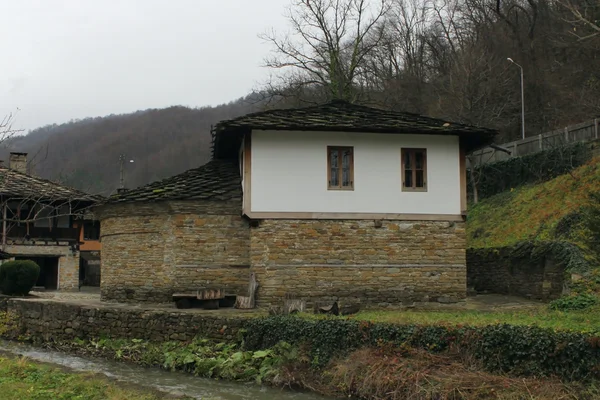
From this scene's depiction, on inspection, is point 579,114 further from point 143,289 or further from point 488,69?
point 143,289

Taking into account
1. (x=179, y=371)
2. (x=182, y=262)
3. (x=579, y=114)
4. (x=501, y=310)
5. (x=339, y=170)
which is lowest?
(x=179, y=371)

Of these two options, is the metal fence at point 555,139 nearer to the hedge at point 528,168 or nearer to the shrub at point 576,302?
the hedge at point 528,168

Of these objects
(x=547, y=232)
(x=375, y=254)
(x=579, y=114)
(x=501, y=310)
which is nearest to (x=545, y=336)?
(x=501, y=310)

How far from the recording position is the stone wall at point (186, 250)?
1599 cm

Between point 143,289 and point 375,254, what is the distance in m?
6.41

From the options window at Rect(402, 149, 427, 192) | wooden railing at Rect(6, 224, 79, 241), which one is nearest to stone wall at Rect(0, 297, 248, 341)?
window at Rect(402, 149, 427, 192)

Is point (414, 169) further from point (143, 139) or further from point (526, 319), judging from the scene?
point (143, 139)

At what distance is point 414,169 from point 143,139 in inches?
1714

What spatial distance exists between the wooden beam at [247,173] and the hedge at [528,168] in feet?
44.3

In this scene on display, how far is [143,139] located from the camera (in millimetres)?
55344

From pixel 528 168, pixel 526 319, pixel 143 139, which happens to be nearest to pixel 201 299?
pixel 526 319

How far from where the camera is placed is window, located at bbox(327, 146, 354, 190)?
604 inches

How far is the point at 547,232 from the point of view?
1908 centimetres

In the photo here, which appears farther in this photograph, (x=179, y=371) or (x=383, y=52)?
(x=383, y=52)
